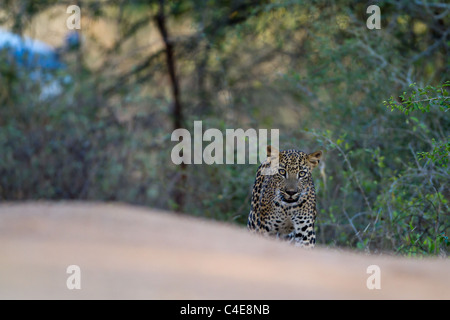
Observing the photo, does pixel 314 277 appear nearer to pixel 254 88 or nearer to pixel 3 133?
pixel 3 133

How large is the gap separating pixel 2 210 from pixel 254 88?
9.70 meters

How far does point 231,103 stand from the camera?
11.9 metres

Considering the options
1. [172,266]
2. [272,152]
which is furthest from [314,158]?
[172,266]

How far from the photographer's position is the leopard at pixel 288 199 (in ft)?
26.7

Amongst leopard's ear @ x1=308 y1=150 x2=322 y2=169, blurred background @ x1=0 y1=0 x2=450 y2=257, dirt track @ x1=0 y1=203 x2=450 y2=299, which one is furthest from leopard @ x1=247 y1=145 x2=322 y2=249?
dirt track @ x1=0 y1=203 x2=450 y2=299

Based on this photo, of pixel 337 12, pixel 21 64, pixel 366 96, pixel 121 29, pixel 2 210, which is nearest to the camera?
pixel 2 210

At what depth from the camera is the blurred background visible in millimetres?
9195

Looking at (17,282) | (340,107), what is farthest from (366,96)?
(17,282)

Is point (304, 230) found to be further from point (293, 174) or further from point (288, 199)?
point (293, 174)

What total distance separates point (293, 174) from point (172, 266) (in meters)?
3.45

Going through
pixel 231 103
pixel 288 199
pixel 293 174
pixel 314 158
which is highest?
pixel 231 103

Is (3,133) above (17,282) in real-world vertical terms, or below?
above

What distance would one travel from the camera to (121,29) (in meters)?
15.9

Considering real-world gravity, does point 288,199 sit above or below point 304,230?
above
